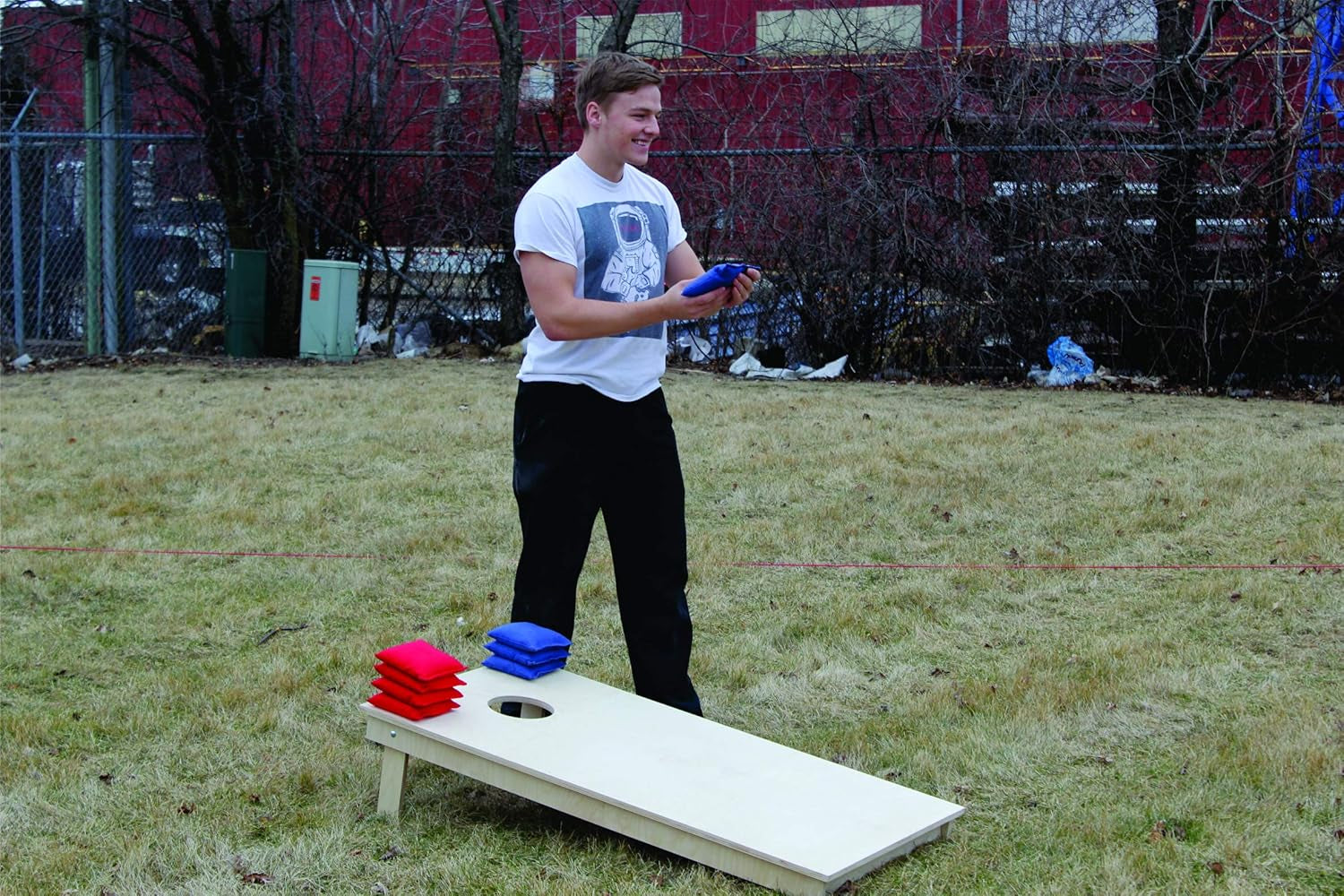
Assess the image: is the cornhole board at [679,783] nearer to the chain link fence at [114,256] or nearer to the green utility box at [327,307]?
the green utility box at [327,307]

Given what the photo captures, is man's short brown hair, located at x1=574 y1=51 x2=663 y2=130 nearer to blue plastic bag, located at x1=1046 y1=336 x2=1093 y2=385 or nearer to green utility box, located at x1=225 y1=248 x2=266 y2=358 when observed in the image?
blue plastic bag, located at x1=1046 y1=336 x2=1093 y2=385

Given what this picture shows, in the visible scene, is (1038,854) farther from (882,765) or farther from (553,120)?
(553,120)

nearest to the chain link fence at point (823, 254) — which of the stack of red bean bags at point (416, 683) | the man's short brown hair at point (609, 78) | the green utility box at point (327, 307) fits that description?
the green utility box at point (327, 307)

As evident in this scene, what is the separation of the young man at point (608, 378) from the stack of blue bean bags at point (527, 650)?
93 mm

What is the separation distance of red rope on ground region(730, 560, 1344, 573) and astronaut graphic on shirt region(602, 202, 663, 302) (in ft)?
8.37

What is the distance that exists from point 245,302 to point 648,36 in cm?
544

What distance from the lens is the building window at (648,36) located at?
46.3 feet

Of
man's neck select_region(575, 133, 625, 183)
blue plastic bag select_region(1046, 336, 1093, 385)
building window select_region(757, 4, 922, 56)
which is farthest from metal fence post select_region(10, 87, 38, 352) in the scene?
man's neck select_region(575, 133, 625, 183)

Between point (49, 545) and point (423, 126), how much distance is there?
9.08 meters

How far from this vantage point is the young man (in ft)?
11.6

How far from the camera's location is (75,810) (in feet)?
11.8

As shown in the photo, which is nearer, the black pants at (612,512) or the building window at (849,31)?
the black pants at (612,512)

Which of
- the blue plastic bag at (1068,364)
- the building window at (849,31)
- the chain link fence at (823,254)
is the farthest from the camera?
the building window at (849,31)

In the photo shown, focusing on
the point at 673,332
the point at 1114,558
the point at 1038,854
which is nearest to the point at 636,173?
the point at 1038,854
